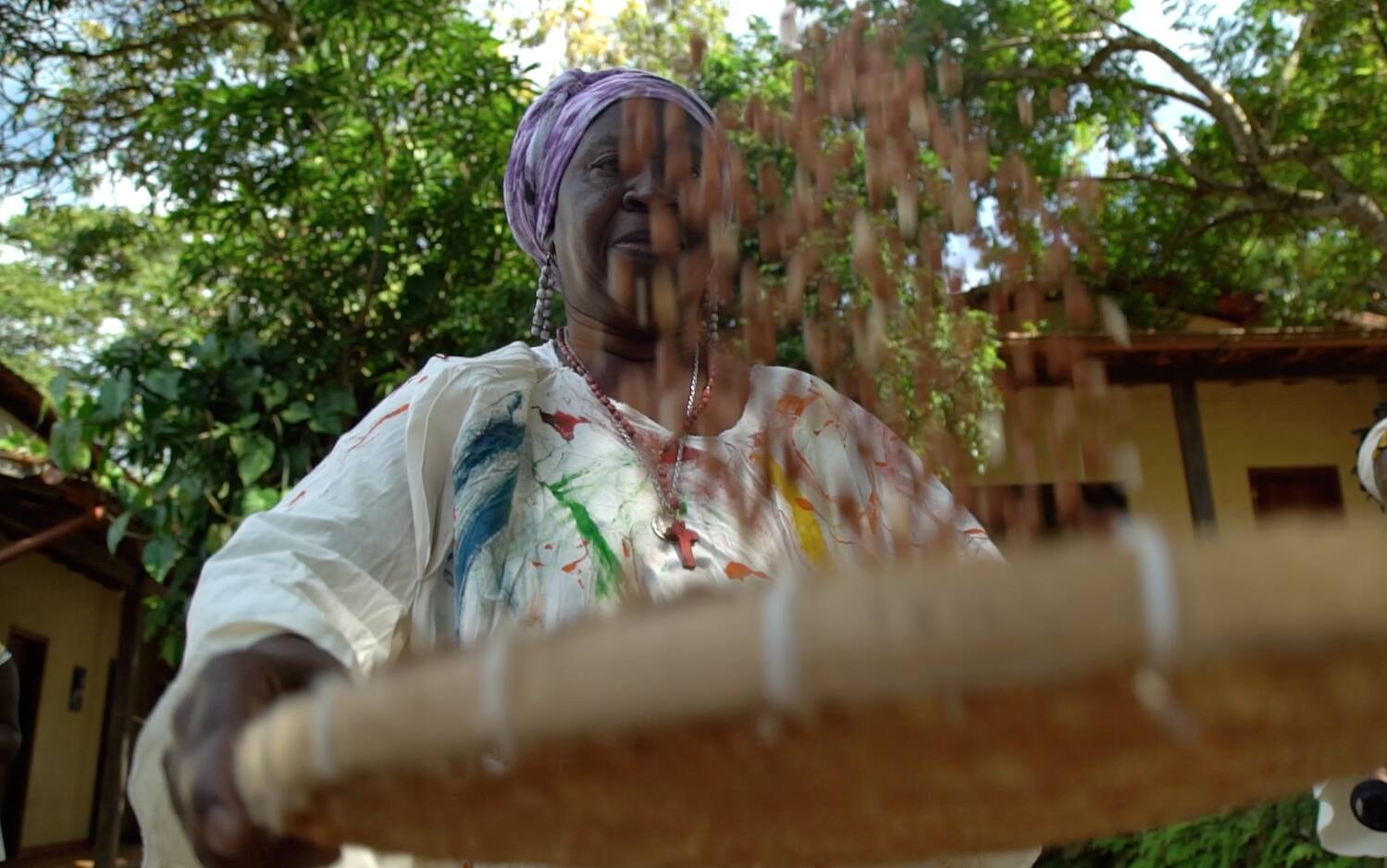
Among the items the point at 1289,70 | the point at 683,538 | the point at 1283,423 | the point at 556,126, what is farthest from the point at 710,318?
the point at 1283,423

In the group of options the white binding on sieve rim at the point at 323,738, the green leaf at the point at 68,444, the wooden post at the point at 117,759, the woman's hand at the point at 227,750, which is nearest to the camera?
the white binding on sieve rim at the point at 323,738

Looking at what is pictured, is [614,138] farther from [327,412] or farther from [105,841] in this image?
[105,841]

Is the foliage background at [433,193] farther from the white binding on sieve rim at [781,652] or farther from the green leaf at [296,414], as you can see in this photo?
the white binding on sieve rim at [781,652]

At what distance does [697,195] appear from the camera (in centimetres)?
128

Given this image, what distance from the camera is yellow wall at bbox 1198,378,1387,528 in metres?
8.15

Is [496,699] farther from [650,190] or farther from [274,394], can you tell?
[274,394]

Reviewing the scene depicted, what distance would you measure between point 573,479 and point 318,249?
452 centimetres

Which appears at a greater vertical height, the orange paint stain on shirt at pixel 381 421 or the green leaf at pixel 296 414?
the green leaf at pixel 296 414

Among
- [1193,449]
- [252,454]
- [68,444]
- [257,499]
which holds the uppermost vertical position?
[1193,449]

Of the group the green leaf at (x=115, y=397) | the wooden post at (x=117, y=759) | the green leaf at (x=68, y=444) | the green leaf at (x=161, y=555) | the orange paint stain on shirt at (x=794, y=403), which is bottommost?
the wooden post at (x=117, y=759)

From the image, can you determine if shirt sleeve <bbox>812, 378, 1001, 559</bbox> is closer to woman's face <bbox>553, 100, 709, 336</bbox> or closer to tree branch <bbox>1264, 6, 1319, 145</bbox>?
woman's face <bbox>553, 100, 709, 336</bbox>

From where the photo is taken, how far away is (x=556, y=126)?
1.37m

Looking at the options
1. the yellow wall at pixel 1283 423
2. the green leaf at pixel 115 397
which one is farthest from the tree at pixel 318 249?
the yellow wall at pixel 1283 423

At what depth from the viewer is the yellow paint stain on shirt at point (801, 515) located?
46.3 inches
